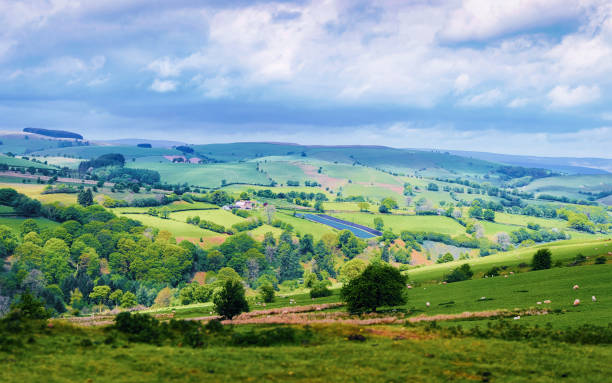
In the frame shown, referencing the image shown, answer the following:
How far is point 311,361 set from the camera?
3534 centimetres

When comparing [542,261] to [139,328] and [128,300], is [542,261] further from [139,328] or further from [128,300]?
[128,300]

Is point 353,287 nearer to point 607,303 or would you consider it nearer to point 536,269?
point 607,303

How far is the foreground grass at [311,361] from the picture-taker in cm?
3150

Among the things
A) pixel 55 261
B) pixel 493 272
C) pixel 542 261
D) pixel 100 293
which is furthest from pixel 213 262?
pixel 542 261

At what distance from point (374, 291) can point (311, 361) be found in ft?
108

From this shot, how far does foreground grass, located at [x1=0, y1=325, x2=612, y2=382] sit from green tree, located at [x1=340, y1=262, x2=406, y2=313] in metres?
25.3

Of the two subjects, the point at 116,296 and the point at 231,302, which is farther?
the point at 116,296

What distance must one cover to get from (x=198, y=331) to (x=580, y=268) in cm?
7046

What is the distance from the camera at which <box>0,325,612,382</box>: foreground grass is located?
3150cm

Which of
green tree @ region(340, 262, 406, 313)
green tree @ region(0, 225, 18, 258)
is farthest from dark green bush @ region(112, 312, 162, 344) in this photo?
green tree @ region(0, 225, 18, 258)

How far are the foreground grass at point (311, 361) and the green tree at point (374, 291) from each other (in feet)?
Answer: 82.9

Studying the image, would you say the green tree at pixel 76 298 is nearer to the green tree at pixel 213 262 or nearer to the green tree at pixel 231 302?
the green tree at pixel 213 262

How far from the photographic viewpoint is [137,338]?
4178 cm

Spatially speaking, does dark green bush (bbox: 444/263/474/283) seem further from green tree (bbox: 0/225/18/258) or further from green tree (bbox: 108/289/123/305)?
green tree (bbox: 0/225/18/258)
